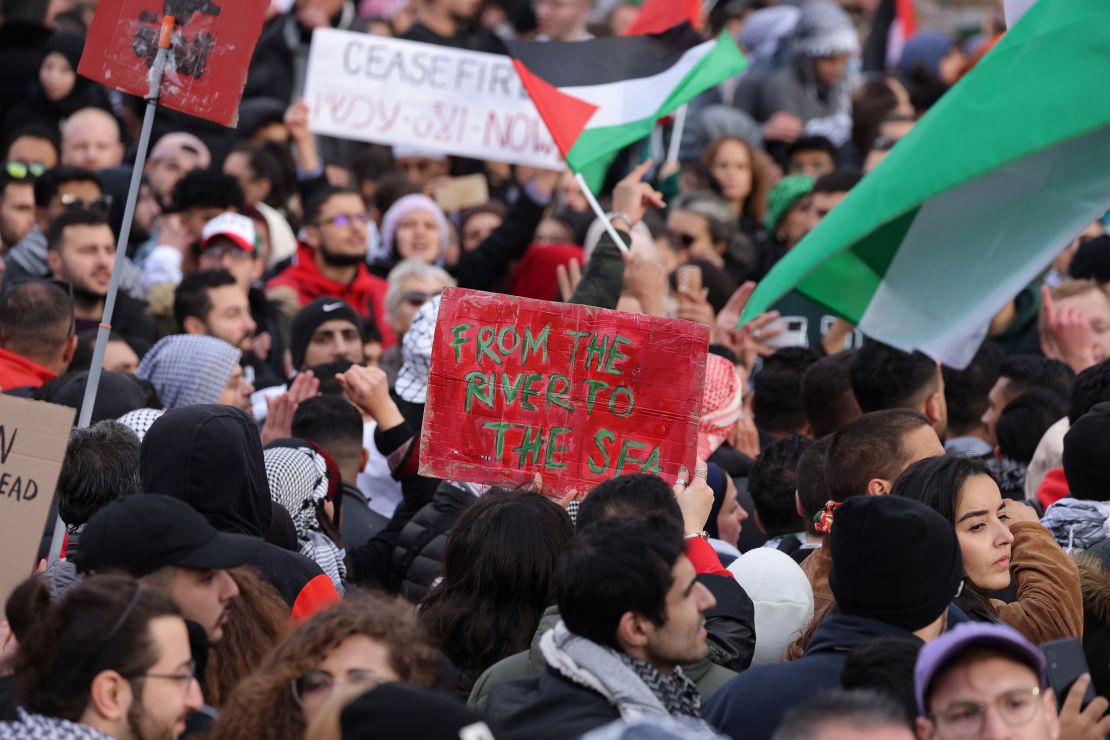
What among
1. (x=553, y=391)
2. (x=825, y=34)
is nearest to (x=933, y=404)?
(x=553, y=391)

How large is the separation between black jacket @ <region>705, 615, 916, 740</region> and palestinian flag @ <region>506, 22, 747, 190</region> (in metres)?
3.96

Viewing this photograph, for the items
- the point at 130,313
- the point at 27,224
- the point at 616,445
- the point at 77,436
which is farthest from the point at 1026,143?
the point at 27,224

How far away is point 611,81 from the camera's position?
8.20 meters

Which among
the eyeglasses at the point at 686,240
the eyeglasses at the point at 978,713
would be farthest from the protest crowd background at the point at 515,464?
the eyeglasses at the point at 686,240

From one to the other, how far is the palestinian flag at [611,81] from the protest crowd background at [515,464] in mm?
44

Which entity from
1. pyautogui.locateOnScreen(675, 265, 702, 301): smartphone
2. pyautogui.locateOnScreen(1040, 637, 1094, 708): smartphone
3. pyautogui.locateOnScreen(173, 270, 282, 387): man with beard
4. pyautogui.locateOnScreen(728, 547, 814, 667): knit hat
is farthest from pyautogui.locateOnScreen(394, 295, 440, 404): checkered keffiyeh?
pyautogui.locateOnScreen(1040, 637, 1094, 708): smartphone

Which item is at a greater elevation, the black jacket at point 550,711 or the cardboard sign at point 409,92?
the cardboard sign at point 409,92

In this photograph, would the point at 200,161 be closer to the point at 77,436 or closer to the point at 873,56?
the point at 77,436

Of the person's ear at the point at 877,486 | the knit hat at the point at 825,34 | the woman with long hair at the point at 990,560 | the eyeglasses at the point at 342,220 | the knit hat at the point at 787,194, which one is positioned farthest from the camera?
the knit hat at the point at 825,34

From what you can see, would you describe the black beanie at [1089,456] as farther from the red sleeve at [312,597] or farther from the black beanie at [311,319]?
the black beanie at [311,319]

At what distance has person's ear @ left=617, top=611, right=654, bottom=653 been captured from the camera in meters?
3.92

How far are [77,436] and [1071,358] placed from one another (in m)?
5.08

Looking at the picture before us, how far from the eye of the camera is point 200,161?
37.4ft

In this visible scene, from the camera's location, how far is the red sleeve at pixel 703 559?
4.76 metres
